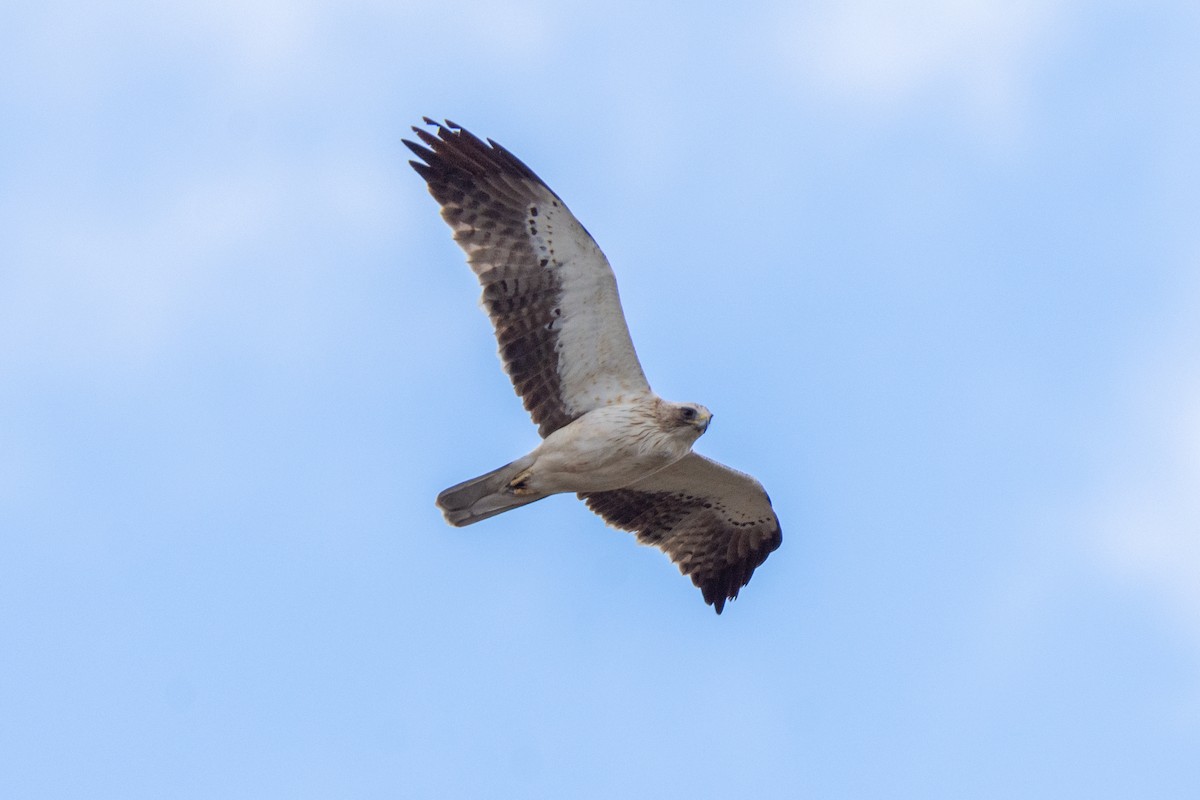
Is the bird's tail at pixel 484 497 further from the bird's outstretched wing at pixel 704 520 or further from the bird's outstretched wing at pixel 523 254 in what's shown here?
the bird's outstretched wing at pixel 704 520

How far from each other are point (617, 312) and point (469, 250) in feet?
4.35

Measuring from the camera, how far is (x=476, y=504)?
15453mm

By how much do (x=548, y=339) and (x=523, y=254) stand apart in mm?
742

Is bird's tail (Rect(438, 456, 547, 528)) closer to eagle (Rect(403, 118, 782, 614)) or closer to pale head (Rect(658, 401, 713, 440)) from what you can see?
eagle (Rect(403, 118, 782, 614))

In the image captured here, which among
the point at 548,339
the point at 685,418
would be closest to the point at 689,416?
the point at 685,418

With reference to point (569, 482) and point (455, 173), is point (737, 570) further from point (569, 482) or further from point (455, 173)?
point (455, 173)

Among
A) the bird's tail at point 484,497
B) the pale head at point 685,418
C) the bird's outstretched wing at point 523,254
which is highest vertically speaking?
the bird's outstretched wing at point 523,254

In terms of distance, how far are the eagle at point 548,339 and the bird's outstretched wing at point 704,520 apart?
1.04m

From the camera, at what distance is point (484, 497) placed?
15.4 metres

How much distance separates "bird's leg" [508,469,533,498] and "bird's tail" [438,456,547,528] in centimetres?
2

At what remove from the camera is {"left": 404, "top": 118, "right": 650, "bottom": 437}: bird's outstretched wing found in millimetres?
15078

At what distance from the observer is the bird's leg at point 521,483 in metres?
15.3

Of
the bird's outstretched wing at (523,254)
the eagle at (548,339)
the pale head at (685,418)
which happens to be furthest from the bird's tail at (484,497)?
the pale head at (685,418)

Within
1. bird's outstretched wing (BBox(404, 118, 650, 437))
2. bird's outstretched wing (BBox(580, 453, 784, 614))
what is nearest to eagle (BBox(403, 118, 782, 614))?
bird's outstretched wing (BBox(404, 118, 650, 437))
